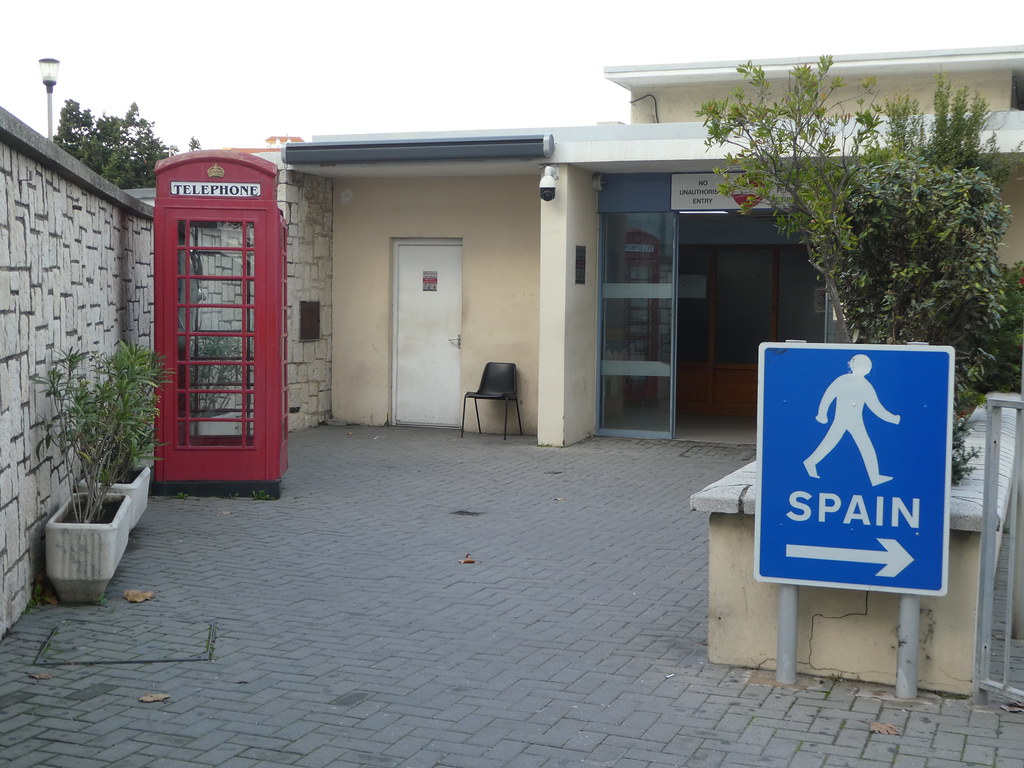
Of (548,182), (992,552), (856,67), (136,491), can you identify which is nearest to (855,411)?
(992,552)

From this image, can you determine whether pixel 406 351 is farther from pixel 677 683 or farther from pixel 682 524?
pixel 677 683

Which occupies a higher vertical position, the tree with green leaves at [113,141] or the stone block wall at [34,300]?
the tree with green leaves at [113,141]

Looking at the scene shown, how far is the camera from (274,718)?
15.8 feet

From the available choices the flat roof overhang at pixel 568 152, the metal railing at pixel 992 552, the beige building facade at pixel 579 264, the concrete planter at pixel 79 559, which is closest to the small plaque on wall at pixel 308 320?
the beige building facade at pixel 579 264

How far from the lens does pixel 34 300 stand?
6762mm

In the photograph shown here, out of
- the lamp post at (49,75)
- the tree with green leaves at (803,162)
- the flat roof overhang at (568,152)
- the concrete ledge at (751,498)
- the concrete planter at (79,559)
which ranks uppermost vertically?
the lamp post at (49,75)

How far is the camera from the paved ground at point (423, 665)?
452 centimetres

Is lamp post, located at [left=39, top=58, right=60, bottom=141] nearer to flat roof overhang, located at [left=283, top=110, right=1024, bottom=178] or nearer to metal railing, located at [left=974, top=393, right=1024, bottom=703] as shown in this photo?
flat roof overhang, located at [left=283, top=110, right=1024, bottom=178]

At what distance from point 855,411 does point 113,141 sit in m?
38.3

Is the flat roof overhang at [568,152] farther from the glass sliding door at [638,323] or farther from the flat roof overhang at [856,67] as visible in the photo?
the flat roof overhang at [856,67]

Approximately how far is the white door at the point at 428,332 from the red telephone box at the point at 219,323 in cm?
539

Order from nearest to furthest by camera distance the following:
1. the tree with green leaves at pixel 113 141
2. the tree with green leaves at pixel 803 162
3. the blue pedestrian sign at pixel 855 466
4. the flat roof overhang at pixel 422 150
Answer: the blue pedestrian sign at pixel 855 466 → the tree with green leaves at pixel 803 162 → the flat roof overhang at pixel 422 150 → the tree with green leaves at pixel 113 141

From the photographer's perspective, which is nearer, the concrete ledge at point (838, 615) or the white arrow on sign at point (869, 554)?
the white arrow on sign at point (869, 554)

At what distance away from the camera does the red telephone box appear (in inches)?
384
